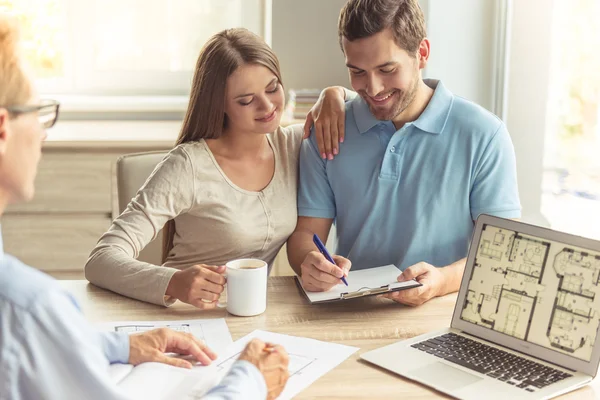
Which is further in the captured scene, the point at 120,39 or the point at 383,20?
the point at 120,39

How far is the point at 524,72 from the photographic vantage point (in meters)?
2.81

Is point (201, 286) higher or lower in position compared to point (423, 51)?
lower

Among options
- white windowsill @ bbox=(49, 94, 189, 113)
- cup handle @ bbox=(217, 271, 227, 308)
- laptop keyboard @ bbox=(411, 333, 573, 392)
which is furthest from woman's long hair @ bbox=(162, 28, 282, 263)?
white windowsill @ bbox=(49, 94, 189, 113)

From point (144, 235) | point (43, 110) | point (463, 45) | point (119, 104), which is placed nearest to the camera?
point (43, 110)

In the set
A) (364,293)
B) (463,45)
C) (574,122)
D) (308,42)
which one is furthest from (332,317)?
(308,42)

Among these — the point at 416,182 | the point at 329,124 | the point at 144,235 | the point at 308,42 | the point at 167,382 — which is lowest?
the point at 167,382

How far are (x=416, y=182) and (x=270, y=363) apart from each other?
2.58 feet

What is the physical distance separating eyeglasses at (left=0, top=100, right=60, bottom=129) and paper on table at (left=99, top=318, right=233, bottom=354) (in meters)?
0.51

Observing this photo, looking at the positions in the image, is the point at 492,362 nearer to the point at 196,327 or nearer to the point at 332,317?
the point at 332,317

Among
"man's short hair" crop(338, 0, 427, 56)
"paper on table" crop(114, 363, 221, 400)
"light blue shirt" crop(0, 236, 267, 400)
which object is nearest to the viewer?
"light blue shirt" crop(0, 236, 267, 400)

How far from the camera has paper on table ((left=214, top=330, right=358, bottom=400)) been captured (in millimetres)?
1184

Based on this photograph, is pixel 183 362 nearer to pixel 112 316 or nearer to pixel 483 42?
pixel 112 316

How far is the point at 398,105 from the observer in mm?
1766

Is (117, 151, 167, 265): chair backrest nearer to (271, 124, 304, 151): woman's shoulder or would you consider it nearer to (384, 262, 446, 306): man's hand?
(271, 124, 304, 151): woman's shoulder
